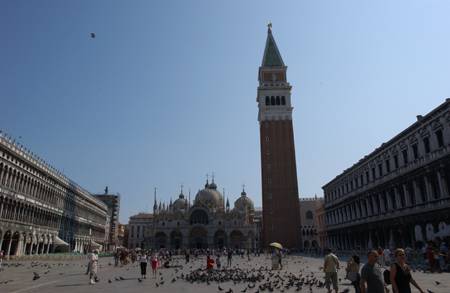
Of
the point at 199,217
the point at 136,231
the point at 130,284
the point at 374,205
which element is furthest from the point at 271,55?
the point at 136,231

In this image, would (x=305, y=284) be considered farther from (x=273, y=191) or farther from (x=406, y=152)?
(x=273, y=191)

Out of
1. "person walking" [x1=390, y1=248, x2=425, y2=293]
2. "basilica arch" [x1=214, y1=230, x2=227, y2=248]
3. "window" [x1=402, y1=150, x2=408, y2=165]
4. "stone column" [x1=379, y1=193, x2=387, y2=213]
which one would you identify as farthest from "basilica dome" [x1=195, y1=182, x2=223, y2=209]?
"person walking" [x1=390, y1=248, x2=425, y2=293]

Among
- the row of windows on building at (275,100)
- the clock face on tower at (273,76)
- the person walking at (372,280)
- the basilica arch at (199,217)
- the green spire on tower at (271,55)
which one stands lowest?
the person walking at (372,280)

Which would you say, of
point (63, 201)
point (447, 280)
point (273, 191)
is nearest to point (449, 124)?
point (447, 280)

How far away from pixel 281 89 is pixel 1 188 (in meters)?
48.0

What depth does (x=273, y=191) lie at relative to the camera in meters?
62.3

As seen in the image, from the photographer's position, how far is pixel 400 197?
113ft

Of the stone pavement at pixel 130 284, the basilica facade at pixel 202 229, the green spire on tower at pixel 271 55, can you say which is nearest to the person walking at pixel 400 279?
the stone pavement at pixel 130 284

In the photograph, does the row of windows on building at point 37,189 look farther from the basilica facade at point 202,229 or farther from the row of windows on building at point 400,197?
the row of windows on building at point 400,197

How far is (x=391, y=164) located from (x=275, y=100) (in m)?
33.7

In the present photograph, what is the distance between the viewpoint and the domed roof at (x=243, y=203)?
9170cm

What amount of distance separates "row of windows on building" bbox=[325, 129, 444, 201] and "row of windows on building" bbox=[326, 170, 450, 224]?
1866 millimetres

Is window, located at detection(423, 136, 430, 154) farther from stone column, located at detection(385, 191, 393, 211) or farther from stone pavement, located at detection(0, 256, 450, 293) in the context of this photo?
stone pavement, located at detection(0, 256, 450, 293)

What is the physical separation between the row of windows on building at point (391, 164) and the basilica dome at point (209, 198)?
41352mm
